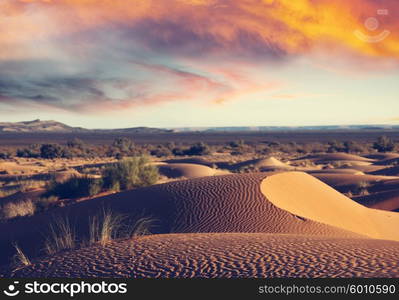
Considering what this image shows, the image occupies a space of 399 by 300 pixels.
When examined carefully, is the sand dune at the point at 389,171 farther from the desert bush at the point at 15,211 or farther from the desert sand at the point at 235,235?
the desert bush at the point at 15,211

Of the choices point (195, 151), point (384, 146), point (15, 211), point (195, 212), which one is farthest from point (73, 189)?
point (384, 146)

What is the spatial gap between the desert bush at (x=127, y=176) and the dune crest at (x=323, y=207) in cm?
888

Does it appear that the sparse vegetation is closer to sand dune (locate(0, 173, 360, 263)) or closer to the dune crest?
sand dune (locate(0, 173, 360, 263))

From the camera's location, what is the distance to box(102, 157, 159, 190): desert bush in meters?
23.8

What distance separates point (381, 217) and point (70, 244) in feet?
48.1

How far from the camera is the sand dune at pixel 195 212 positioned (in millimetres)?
12914

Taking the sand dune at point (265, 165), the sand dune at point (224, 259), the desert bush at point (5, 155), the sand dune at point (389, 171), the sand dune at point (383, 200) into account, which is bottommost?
the sand dune at point (383, 200)

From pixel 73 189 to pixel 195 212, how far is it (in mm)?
10222

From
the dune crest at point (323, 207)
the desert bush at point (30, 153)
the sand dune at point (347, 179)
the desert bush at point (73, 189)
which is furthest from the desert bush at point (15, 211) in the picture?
the desert bush at point (30, 153)

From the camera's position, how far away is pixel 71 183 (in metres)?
22.5

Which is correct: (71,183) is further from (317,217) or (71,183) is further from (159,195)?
(317,217)

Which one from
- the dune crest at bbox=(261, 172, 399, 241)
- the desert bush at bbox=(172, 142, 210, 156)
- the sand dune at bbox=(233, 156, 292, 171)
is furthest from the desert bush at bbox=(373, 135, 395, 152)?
the dune crest at bbox=(261, 172, 399, 241)

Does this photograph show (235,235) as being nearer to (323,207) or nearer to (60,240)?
(60,240)

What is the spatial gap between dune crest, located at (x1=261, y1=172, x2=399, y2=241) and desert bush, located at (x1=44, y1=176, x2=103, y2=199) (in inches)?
376
